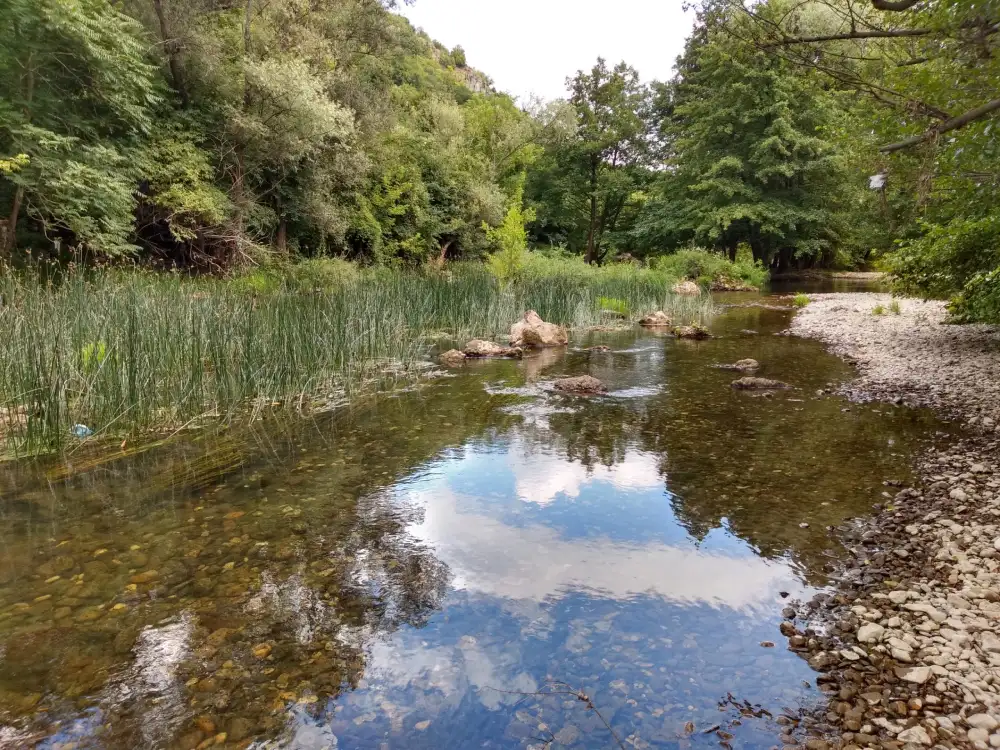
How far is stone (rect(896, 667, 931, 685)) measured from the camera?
192 centimetres

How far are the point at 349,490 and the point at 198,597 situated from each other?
1341 millimetres

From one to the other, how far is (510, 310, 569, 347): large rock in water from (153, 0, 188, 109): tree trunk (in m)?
9.19

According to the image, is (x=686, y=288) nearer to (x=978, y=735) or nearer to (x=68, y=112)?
(x=68, y=112)

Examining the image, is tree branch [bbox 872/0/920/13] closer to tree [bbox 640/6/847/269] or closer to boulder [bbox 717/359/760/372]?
boulder [bbox 717/359/760/372]

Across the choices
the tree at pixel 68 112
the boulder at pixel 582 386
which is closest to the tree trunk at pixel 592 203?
the tree at pixel 68 112

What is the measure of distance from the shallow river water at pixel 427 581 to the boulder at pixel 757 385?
1.24m

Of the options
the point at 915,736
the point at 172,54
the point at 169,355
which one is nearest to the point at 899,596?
the point at 915,736

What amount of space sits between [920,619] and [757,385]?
4.55 m

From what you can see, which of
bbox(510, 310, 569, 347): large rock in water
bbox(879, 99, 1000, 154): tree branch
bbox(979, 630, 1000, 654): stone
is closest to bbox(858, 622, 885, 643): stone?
bbox(979, 630, 1000, 654): stone

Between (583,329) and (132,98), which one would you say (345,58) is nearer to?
(132,98)

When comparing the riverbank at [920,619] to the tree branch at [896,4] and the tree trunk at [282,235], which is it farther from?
the tree trunk at [282,235]

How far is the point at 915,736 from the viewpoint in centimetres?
169

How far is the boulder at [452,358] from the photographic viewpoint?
8234 mm

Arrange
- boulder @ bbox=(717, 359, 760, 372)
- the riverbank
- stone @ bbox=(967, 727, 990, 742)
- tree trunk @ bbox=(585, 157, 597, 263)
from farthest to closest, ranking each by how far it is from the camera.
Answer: tree trunk @ bbox=(585, 157, 597, 263), boulder @ bbox=(717, 359, 760, 372), the riverbank, stone @ bbox=(967, 727, 990, 742)
